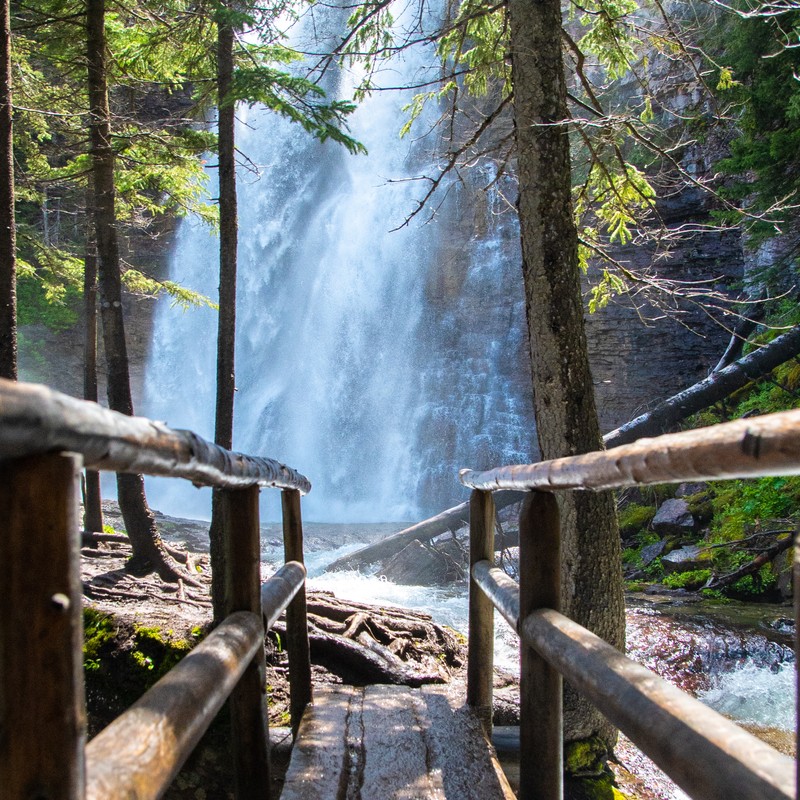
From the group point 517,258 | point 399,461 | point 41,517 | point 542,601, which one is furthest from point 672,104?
A: point 41,517

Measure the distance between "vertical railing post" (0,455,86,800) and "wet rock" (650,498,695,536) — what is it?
40.5ft

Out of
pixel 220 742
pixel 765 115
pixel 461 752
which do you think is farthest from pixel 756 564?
pixel 220 742

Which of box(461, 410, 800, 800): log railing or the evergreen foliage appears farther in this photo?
the evergreen foliage

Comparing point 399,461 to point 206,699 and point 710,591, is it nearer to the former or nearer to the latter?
point 710,591

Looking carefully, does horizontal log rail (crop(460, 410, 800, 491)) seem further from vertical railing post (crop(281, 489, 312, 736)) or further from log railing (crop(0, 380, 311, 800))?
vertical railing post (crop(281, 489, 312, 736))

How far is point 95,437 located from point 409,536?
42.9ft

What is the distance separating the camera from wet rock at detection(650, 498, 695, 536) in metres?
12.1

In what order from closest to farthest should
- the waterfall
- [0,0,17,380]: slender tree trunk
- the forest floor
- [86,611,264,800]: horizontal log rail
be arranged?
1. [86,611,264,800]: horizontal log rail
2. the forest floor
3. [0,0,17,380]: slender tree trunk
4. the waterfall

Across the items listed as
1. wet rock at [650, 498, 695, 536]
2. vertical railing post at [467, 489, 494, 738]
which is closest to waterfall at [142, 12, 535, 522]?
wet rock at [650, 498, 695, 536]

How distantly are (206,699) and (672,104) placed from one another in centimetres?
2372

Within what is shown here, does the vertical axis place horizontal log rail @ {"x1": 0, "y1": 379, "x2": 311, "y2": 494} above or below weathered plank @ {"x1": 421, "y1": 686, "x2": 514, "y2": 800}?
above

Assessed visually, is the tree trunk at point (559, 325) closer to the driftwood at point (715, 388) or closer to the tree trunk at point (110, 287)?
the tree trunk at point (110, 287)

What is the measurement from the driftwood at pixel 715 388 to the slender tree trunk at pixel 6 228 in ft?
30.6

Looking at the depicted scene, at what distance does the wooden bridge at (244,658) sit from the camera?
0.96 m
